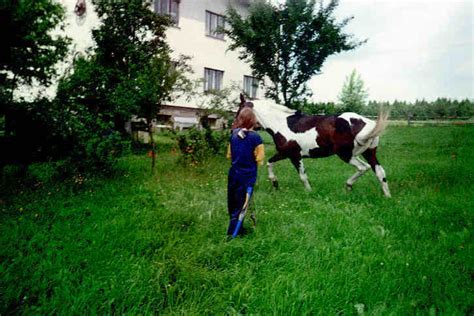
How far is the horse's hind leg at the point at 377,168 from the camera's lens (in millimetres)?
6859

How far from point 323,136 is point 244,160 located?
3.49 m

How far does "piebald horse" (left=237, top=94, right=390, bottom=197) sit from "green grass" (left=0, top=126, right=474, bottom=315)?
65 cm

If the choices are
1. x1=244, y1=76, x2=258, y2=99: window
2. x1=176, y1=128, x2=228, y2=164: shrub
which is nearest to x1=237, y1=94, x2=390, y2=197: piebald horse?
x1=176, y1=128, x2=228, y2=164: shrub

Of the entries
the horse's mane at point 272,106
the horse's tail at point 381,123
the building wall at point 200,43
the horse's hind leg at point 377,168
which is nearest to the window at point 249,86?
the building wall at point 200,43

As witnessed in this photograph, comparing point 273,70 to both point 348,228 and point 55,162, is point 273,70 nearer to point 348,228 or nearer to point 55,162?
point 55,162

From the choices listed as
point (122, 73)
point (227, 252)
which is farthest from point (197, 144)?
point (227, 252)

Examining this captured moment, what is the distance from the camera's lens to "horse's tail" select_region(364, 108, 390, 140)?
6459mm

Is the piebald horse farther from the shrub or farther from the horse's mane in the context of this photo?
the shrub

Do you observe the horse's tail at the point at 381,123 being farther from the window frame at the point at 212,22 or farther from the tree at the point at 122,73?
the window frame at the point at 212,22

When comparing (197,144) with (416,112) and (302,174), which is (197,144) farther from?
(416,112)

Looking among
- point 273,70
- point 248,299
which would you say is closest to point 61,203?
point 248,299

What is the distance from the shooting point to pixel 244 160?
456cm

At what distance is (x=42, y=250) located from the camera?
3.87 meters

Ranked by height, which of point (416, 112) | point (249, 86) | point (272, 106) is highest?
point (249, 86)
